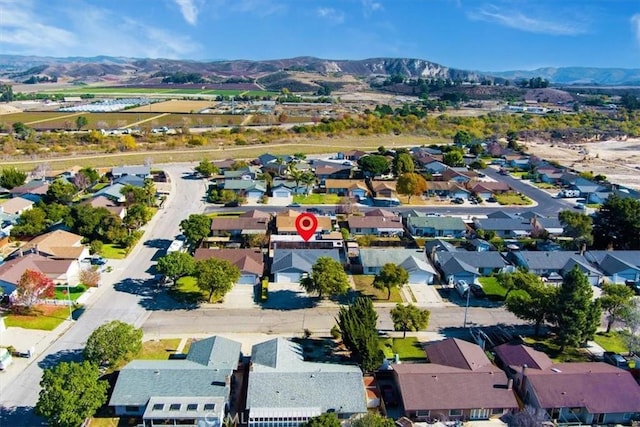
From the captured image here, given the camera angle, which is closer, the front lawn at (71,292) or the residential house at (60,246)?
the front lawn at (71,292)

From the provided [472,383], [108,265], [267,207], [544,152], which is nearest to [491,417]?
[472,383]

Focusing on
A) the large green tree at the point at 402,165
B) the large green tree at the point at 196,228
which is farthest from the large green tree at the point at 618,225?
the large green tree at the point at 196,228

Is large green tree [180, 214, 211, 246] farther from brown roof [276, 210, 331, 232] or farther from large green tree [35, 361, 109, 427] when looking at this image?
large green tree [35, 361, 109, 427]

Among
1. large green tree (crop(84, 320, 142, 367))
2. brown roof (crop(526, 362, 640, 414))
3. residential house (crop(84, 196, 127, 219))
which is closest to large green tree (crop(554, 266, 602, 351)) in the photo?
brown roof (crop(526, 362, 640, 414))

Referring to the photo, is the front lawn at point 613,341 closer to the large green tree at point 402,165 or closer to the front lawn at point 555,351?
the front lawn at point 555,351

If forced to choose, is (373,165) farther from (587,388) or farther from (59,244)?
(587,388)

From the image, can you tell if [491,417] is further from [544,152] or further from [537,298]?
[544,152]
